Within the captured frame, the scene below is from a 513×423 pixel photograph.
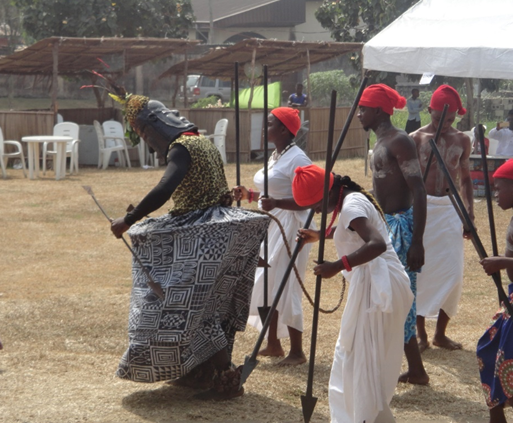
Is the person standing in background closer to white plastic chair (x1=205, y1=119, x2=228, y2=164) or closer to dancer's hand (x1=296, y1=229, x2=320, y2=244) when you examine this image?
white plastic chair (x1=205, y1=119, x2=228, y2=164)

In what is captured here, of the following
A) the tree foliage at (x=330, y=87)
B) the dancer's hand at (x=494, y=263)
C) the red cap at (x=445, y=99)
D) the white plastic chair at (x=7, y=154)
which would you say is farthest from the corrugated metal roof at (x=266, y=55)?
the dancer's hand at (x=494, y=263)

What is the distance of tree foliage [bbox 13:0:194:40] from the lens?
24094 mm

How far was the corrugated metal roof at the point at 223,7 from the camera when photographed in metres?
39.8

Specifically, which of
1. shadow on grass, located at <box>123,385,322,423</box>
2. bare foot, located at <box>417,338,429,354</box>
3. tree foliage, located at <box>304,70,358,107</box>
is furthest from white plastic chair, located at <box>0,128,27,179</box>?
tree foliage, located at <box>304,70,358,107</box>

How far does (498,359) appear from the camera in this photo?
3.97 m

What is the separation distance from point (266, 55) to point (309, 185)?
54.2 feet

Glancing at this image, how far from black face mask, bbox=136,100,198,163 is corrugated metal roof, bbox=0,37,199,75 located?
40.4 feet

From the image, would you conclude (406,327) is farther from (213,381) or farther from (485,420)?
(213,381)

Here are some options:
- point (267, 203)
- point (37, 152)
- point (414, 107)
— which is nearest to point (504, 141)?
point (414, 107)

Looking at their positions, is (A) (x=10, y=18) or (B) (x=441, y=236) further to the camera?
(A) (x=10, y=18)

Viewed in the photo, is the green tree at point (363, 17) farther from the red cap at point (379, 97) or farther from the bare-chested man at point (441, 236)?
the red cap at point (379, 97)

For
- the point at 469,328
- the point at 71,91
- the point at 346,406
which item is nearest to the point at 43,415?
the point at 346,406

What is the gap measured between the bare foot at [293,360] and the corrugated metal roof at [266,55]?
44.0 ft

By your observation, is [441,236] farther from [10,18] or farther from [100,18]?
[10,18]
